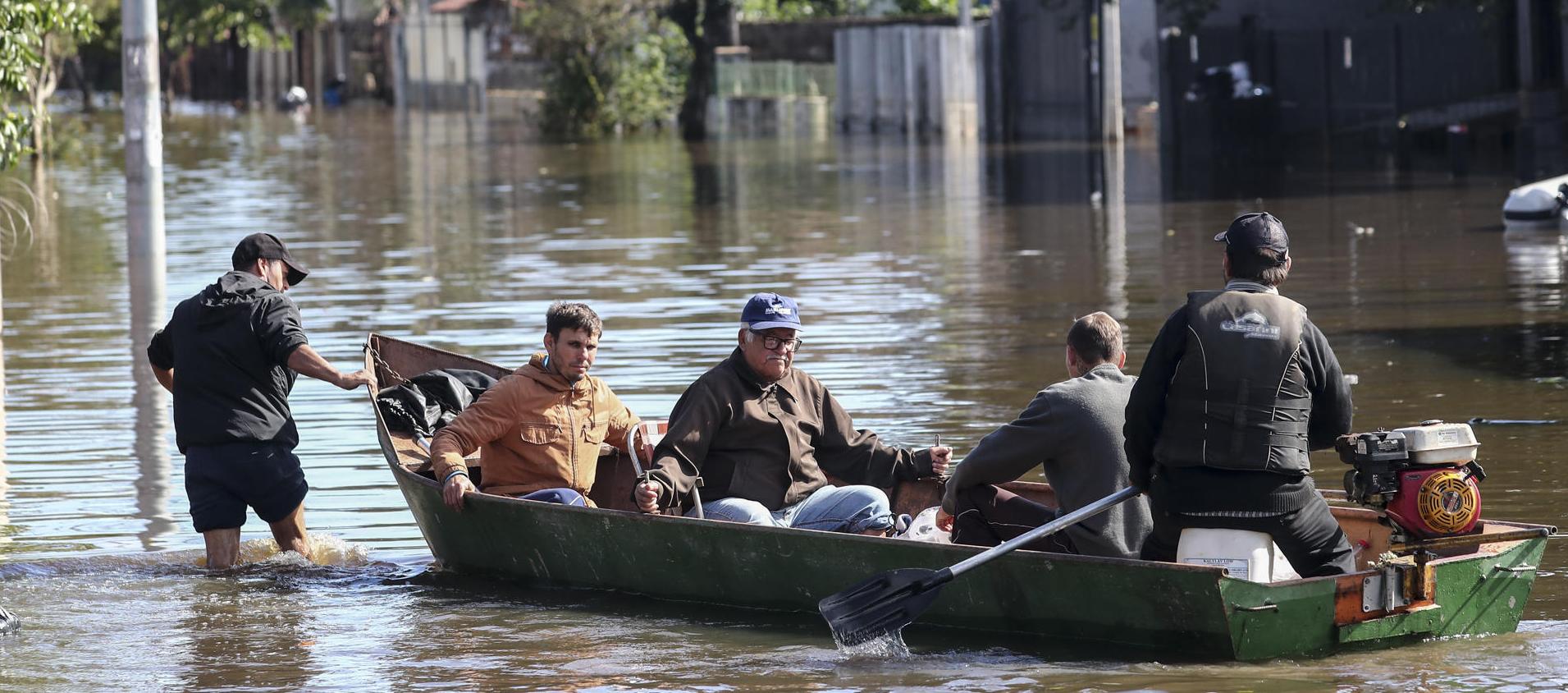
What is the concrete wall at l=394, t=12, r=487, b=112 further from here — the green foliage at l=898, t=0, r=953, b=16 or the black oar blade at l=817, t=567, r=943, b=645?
the black oar blade at l=817, t=567, r=943, b=645

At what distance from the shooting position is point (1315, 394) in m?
7.67

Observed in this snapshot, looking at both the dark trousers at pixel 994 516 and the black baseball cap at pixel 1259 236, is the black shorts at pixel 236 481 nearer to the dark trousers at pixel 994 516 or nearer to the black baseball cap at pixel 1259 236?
the dark trousers at pixel 994 516

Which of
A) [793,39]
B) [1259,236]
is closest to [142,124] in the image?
[1259,236]

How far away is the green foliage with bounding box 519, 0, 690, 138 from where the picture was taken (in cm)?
5150

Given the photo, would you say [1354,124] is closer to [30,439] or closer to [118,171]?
[118,171]

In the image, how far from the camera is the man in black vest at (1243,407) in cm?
748

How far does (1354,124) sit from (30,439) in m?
29.2

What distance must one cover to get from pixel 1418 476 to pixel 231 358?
16.1ft

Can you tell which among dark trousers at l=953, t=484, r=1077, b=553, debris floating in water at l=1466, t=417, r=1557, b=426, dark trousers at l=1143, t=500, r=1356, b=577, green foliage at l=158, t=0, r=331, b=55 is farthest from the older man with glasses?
green foliage at l=158, t=0, r=331, b=55

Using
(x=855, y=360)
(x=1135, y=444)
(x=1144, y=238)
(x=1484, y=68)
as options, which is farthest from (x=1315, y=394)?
(x=1484, y=68)

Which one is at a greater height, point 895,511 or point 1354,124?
point 1354,124

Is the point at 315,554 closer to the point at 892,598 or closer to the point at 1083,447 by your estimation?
the point at 892,598

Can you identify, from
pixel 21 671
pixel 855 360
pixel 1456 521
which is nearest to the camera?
pixel 1456 521

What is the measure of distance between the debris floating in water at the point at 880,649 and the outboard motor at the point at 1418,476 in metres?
1.72
